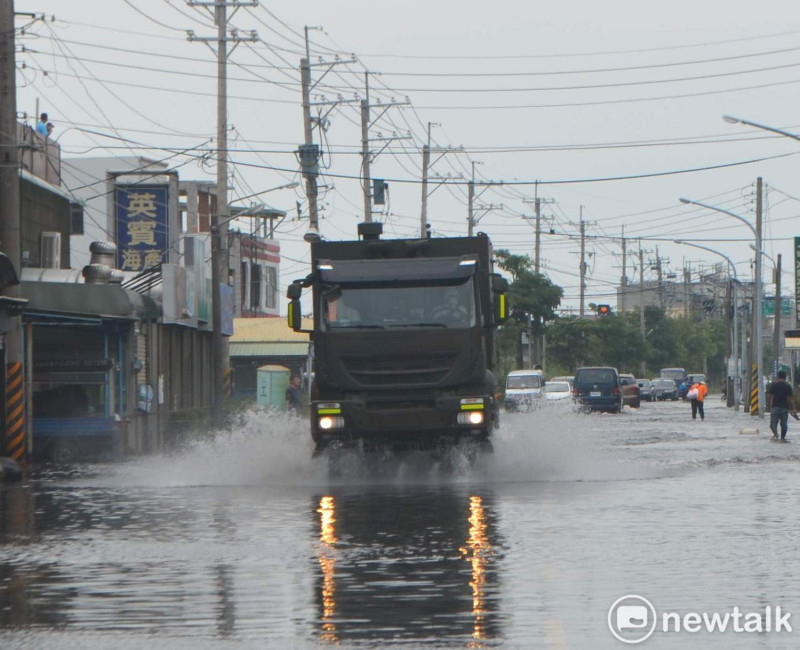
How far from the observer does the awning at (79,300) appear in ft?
98.6

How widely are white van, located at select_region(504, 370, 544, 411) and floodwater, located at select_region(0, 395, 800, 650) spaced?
33.7 metres

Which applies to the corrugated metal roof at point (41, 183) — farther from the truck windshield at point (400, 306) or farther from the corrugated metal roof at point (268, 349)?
the corrugated metal roof at point (268, 349)

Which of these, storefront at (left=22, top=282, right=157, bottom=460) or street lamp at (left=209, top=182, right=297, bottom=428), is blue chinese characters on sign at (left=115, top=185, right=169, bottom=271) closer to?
street lamp at (left=209, top=182, right=297, bottom=428)

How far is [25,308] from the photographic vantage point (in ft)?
92.4

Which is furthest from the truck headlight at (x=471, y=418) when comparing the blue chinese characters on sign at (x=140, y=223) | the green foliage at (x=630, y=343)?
the green foliage at (x=630, y=343)

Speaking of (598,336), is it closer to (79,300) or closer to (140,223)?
(140,223)

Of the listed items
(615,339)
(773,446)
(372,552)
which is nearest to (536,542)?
(372,552)

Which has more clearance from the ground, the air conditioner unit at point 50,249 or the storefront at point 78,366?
the air conditioner unit at point 50,249

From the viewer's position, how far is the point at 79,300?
31812 mm

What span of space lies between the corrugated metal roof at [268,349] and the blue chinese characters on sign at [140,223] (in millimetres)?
14310

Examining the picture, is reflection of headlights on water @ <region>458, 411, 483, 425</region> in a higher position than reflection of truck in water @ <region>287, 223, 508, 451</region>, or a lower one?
lower

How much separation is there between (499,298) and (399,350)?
1.84 metres

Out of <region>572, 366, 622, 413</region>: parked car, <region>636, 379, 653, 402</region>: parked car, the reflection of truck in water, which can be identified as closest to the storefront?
the reflection of truck in water

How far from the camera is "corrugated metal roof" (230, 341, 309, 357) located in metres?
68.9
